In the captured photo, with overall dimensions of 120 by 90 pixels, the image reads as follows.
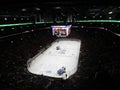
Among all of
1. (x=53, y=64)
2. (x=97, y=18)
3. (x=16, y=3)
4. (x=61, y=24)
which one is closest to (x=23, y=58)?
(x=53, y=64)

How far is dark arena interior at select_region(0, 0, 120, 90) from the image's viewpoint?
601cm

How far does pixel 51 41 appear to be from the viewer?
18406mm

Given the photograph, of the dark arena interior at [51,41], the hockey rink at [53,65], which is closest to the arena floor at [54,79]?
the dark arena interior at [51,41]

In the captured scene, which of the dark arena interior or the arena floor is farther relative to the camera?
the arena floor

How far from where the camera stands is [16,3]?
3.12 m

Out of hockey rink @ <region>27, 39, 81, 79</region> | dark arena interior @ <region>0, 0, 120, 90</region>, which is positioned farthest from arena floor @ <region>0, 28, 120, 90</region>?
hockey rink @ <region>27, 39, 81, 79</region>

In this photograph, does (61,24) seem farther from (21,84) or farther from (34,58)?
(21,84)

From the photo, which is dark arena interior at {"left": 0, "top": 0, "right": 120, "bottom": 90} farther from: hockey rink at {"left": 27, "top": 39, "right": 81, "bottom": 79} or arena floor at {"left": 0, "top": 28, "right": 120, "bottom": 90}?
hockey rink at {"left": 27, "top": 39, "right": 81, "bottom": 79}

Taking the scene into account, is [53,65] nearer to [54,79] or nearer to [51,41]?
[54,79]

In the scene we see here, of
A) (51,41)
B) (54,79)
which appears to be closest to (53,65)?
(54,79)

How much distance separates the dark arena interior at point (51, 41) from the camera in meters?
6.01

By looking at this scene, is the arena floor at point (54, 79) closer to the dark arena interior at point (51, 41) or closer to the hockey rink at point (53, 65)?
the dark arena interior at point (51, 41)

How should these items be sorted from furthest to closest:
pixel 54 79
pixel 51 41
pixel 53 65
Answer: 1. pixel 51 41
2. pixel 53 65
3. pixel 54 79

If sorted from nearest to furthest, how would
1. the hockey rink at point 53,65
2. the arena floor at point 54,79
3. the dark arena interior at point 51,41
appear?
1. the dark arena interior at point 51,41
2. the arena floor at point 54,79
3. the hockey rink at point 53,65
